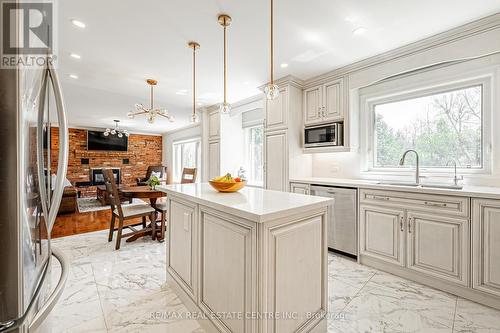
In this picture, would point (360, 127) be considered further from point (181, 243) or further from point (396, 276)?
point (181, 243)

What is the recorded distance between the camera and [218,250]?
1.43 m

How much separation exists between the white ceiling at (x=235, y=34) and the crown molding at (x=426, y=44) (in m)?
0.07

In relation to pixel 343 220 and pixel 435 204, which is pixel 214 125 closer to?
pixel 343 220

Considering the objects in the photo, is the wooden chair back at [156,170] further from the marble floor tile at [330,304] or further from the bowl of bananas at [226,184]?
A: the bowl of bananas at [226,184]

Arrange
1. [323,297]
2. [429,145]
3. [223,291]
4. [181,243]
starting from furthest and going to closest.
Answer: [429,145], [181,243], [323,297], [223,291]

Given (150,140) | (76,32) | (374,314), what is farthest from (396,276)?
(150,140)

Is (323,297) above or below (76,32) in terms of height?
below

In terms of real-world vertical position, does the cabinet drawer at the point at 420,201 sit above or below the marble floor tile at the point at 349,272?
above

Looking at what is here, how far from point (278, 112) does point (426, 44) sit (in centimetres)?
188

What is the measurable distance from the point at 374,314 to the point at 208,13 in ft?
9.26

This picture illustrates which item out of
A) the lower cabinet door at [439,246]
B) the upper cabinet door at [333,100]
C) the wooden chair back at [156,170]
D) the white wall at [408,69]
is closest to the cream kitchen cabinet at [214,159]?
the white wall at [408,69]

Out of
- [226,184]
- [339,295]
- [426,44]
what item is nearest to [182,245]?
Answer: [226,184]

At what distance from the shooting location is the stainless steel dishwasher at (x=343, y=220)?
263 cm

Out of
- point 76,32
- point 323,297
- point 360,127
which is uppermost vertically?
point 76,32
